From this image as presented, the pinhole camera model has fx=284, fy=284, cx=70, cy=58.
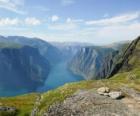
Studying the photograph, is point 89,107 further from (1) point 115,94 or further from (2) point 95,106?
(1) point 115,94

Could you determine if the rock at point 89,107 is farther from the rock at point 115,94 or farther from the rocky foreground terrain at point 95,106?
the rock at point 115,94

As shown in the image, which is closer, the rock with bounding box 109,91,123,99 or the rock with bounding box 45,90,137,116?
the rock with bounding box 45,90,137,116

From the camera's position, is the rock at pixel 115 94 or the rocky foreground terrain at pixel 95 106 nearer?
the rocky foreground terrain at pixel 95 106

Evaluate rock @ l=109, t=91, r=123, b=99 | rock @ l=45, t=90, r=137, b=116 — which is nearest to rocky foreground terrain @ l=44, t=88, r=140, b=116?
rock @ l=45, t=90, r=137, b=116

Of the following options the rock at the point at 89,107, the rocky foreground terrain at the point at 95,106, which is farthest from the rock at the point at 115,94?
the rock at the point at 89,107

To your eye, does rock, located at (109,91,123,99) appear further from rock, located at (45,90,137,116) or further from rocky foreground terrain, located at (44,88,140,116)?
rock, located at (45,90,137,116)

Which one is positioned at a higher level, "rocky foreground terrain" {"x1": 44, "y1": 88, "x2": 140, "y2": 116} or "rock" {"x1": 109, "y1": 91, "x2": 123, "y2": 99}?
"rock" {"x1": 109, "y1": 91, "x2": 123, "y2": 99}

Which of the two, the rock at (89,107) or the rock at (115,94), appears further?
the rock at (115,94)

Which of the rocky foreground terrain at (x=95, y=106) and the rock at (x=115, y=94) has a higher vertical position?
the rock at (x=115, y=94)
